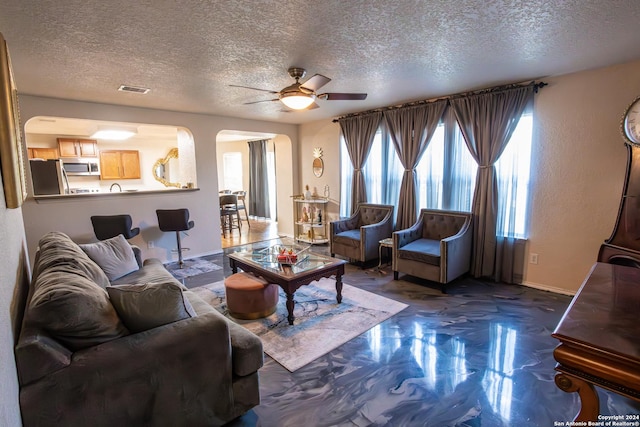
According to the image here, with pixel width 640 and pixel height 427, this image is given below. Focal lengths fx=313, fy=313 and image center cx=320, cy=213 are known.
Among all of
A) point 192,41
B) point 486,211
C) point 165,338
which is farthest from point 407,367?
point 192,41

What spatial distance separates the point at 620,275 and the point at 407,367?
4.70ft

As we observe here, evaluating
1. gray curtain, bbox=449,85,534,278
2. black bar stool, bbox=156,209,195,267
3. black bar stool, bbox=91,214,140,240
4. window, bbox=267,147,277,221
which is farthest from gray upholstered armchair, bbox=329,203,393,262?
window, bbox=267,147,277,221

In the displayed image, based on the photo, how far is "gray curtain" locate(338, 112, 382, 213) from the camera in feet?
17.2

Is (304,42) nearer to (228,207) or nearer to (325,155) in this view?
(325,155)

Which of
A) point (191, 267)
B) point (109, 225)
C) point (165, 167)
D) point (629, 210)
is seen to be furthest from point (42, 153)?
point (629, 210)

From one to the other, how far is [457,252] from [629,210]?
61.6 inches

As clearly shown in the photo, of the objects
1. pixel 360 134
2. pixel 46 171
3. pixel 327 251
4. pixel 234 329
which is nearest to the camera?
pixel 234 329

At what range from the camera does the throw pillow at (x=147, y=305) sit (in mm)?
1629

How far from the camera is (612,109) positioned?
124 inches

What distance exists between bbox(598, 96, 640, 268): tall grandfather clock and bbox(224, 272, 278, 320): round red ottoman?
3053 mm

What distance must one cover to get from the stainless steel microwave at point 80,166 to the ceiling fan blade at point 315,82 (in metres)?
6.80

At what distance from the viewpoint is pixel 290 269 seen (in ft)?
10.4

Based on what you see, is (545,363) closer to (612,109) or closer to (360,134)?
(612,109)

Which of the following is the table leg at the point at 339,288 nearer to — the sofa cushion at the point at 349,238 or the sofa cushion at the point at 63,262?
the sofa cushion at the point at 349,238
